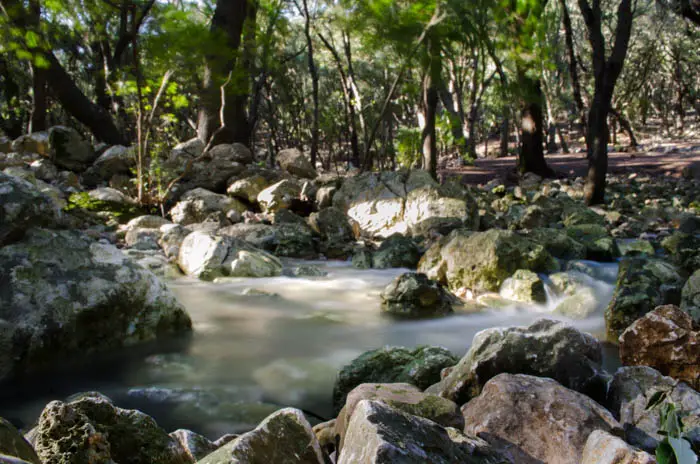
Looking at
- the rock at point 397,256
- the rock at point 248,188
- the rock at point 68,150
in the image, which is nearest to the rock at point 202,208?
the rock at point 248,188

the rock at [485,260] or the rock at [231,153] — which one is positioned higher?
the rock at [231,153]

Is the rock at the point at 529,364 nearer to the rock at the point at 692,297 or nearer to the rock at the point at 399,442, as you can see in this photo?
the rock at the point at 399,442

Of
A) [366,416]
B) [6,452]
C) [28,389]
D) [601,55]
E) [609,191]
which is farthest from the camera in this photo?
[609,191]

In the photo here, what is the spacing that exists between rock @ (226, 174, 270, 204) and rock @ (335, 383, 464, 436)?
877cm

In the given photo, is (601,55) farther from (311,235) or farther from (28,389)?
(28,389)

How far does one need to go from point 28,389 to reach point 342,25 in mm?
11100

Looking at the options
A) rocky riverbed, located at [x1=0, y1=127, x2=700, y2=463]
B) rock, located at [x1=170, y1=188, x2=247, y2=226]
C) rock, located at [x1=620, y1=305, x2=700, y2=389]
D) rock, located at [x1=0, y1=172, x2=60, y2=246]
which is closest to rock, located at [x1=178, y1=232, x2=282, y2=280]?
→ rocky riverbed, located at [x1=0, y1=127, x2=700, y2=463]

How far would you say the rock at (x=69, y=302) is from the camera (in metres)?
3.40

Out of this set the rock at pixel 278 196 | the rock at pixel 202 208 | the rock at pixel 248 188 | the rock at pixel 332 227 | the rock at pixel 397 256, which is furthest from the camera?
the rock at pixel 248 188

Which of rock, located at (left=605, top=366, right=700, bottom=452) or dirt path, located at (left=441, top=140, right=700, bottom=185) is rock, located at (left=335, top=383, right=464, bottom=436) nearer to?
rock, located at (left=605, top=366, right=700, bottom=452)

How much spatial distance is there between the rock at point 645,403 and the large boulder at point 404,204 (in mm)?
5440

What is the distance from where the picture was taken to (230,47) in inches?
498

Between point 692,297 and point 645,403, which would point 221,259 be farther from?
point 645,403

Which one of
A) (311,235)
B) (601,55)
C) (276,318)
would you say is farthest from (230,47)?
(276,318)
